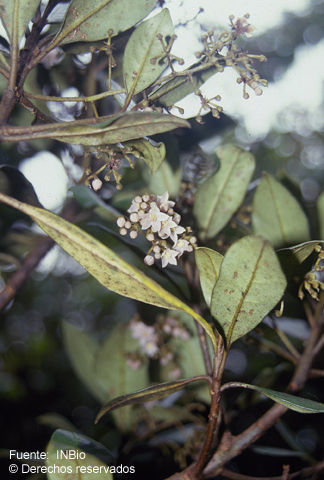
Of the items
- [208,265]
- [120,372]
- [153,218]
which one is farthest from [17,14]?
[120,372]

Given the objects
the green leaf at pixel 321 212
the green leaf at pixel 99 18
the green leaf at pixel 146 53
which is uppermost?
the green leaf at pixel 99 18

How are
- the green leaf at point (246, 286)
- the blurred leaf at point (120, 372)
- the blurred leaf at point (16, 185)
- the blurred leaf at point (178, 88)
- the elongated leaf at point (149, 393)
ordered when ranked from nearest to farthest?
1. the green leaf at point (246, 286)
2. the elongated leaf at point (149, 393)
3. the blurred leaf at point (178, 88)
4. the blurred leaf at point (16, 185)
5. the blurred leaf at point (120, 372)

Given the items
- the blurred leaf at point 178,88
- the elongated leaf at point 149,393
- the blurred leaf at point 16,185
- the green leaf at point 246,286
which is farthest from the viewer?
the blurred leaf at point 16,185

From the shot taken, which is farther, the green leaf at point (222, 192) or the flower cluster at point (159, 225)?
the green leaf at point (222, 192)

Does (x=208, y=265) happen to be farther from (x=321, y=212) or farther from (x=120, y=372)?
(x=120, y=372)

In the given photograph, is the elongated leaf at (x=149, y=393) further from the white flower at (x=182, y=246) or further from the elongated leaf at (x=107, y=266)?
the white flower at (x=182, y=246)

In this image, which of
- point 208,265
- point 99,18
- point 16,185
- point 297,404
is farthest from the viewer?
point 16,185

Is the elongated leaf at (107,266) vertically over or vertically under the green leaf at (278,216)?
over

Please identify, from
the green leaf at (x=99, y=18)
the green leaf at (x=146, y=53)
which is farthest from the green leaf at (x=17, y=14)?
the green leaf at (x=146, y=53)
